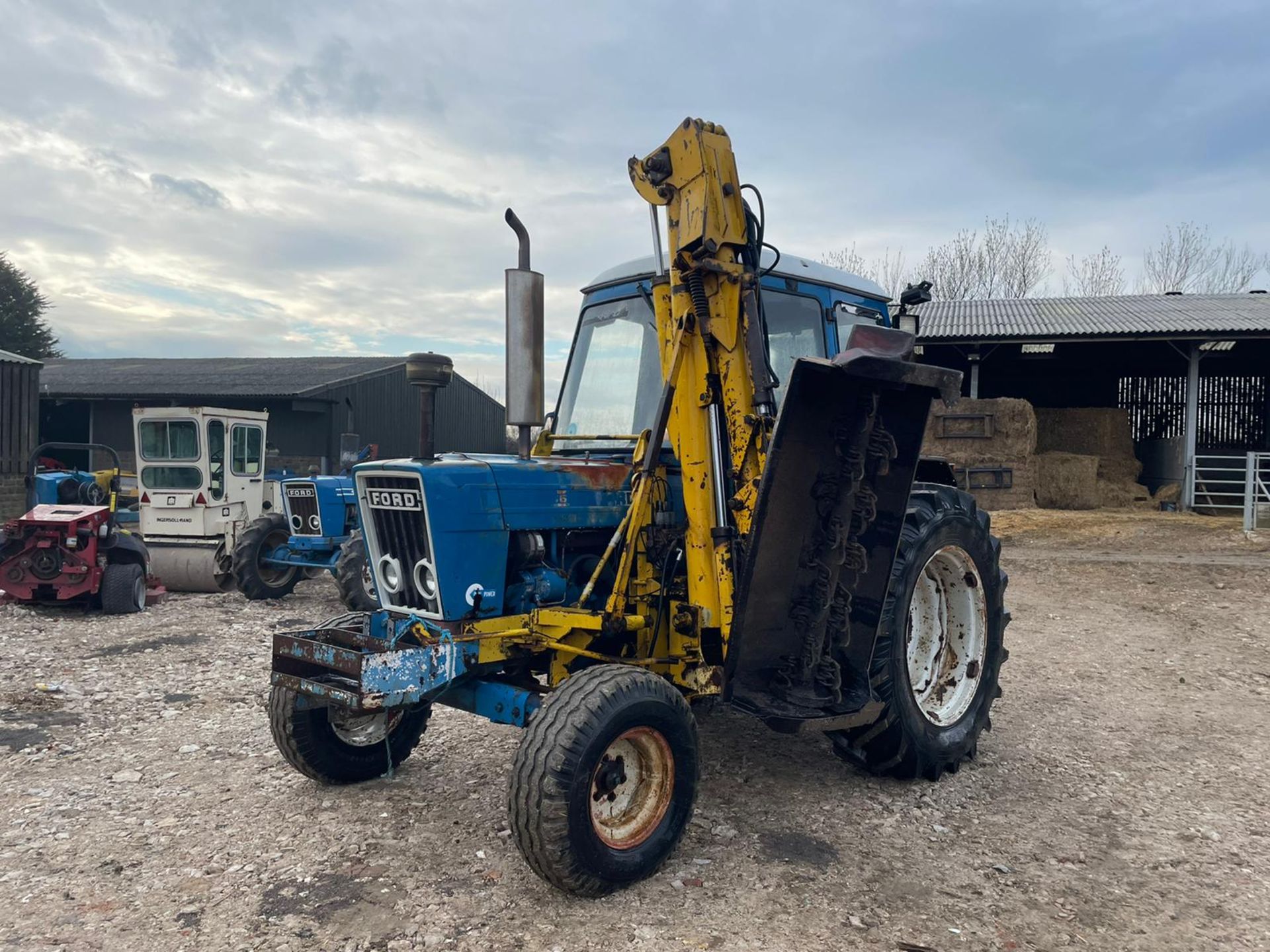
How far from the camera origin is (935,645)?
458 cm

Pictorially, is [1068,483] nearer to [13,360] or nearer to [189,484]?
[189,484]

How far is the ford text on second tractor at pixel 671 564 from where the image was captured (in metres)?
3.29

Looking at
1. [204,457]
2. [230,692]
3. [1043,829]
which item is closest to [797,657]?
[1043,829]

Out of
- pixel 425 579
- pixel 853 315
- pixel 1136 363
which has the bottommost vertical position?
pixel 425 579

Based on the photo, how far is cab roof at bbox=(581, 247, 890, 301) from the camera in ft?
14.5

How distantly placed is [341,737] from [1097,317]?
1694cm

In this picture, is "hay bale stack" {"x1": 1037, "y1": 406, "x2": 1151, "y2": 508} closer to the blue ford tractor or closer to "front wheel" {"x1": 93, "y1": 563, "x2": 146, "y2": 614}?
the blue ford tractor

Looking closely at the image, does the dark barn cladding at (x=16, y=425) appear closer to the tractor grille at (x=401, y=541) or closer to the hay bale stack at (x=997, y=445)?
the tractor grille at (x=401, y=541)

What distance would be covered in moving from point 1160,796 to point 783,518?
7.58 feet

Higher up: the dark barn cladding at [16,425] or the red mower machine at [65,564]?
the dark barn cladding at [16,425]

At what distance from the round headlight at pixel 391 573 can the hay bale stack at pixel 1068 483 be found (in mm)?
13153

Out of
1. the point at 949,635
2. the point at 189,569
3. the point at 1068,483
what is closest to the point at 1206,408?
the point at 1068,483

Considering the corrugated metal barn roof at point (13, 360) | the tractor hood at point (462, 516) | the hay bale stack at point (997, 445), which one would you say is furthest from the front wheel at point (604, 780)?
the corrugated metal barn roof at point (13, 360)

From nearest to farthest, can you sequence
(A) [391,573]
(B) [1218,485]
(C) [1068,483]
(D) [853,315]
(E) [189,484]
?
A: 1. (A) [391,573]
2. (D) [853,315]
3. (E) [189,484]
4. (C) [1068,483]
5. (B) [1218,485]
